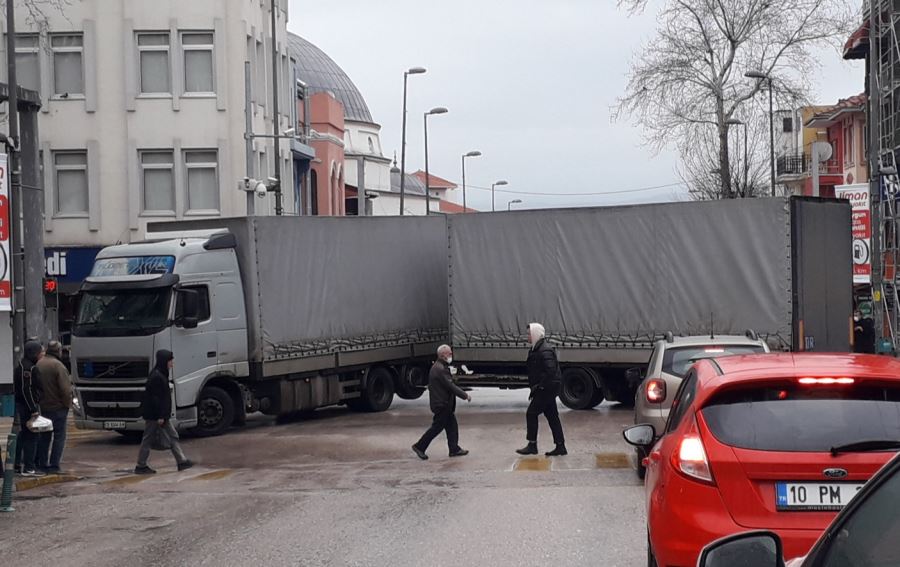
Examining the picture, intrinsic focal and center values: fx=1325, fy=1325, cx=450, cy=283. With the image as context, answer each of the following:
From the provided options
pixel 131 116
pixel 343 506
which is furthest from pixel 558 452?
pixel 131 116

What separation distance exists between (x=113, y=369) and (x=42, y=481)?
5.00 meters

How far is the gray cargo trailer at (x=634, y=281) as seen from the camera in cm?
2284

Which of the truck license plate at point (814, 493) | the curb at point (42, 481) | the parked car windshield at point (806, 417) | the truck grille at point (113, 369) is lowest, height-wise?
the curb at point (42, 481)

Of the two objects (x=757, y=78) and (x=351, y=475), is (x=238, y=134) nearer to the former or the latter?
(x=757, y=78)

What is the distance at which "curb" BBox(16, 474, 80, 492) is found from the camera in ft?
52.7

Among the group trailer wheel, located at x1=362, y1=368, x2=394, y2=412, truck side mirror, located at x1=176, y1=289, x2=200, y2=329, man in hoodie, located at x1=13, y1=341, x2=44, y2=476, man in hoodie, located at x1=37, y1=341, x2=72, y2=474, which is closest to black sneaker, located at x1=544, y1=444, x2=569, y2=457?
man in hoodie, located at x1=37, y1=341, x2=72, y2=474

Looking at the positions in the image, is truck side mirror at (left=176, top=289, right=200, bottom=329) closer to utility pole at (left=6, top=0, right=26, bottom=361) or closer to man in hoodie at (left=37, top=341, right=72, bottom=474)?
utility pole at (left=6, top=0, right=26, bottom=361)

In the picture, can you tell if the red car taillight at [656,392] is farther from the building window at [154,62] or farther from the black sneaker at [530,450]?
the building window at [154,62]

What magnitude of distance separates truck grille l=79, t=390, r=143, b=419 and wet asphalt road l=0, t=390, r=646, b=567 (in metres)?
0.60

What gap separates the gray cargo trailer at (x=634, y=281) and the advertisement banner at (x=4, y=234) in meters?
9.24

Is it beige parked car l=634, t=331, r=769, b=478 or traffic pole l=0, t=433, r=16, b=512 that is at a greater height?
beige parked car l=634, t=331, r=769, b=478

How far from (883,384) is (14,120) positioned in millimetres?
18080

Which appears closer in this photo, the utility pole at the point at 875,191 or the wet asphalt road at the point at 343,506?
the wet asphalt road at the point at 343,506

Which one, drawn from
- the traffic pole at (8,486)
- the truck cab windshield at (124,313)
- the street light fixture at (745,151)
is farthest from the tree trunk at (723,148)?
the traffic pole at (8,486)
